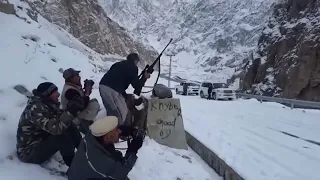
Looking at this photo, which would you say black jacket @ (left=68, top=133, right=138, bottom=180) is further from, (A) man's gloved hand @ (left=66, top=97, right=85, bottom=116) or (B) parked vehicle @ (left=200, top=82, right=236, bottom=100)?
(B) parked vehicle @ (left=200, top=82, right=236, bottom=100)

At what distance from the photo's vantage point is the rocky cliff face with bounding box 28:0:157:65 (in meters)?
40.4

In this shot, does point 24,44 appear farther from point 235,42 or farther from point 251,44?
point 235,42

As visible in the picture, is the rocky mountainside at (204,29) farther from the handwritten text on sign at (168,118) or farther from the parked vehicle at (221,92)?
the handwritten text on sign at (168,118)

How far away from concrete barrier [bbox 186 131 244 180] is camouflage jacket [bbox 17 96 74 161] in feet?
10.0

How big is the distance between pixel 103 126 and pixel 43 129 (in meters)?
1.19

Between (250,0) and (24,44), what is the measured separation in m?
169

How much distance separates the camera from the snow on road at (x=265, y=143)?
588 cm

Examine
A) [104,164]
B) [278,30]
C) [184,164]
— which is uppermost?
[278,30]

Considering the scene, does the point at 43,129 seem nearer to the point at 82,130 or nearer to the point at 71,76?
the point at 82,130

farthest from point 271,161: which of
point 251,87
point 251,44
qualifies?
point 251,44

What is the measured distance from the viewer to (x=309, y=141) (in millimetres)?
8492

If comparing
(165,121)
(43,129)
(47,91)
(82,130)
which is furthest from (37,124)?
(165,121)

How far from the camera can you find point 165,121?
23.1 feet

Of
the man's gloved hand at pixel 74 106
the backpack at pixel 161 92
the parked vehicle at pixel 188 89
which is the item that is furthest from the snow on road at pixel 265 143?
the parked vehicle at pixel 188 89
